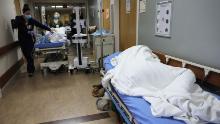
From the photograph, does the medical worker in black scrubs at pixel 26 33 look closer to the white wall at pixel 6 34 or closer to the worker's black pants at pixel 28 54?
the worker's black pants at pixel 28 54

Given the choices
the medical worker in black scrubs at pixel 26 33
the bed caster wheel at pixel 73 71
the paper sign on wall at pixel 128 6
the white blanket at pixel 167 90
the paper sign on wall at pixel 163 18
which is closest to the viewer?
the white blanket at pixel 167 90

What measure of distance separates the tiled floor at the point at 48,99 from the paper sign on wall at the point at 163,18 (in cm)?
139

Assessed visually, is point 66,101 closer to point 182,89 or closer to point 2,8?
point 182,89

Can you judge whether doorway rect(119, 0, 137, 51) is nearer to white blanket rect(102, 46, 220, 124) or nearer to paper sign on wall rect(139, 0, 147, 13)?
paper sign on wall rect(139, 0, 147, 13)

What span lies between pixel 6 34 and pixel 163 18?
11.0ft

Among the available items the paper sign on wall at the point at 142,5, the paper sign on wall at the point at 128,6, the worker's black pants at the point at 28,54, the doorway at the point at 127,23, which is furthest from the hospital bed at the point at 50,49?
the paper sign on wall at the point at 142,5

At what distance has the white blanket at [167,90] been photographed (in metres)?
1.21

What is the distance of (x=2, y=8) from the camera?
3.78m

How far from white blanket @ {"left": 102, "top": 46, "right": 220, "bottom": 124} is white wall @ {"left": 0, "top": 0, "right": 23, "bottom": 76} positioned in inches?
100

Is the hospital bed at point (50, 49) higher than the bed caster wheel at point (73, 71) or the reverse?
higher

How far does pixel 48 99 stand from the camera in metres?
2.98

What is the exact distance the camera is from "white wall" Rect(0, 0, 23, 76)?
3573 millimetres

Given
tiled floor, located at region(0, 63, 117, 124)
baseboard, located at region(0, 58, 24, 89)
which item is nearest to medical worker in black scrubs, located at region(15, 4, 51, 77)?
baseboard, located at region(0, 58, 24, 89)

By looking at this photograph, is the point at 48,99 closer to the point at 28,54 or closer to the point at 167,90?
the point at 28,54
